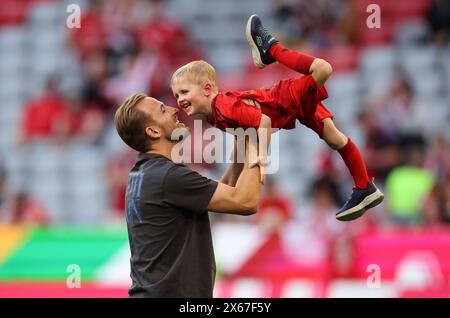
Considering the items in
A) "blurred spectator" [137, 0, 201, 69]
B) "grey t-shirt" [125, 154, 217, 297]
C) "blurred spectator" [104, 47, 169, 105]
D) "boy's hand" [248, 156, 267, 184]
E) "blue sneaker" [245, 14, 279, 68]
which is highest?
"blurred spectator" [137, 0, 201, 69]

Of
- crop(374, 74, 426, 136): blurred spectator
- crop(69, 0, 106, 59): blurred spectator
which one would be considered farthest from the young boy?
crop(69, 0, 106, 59): blurred spectator

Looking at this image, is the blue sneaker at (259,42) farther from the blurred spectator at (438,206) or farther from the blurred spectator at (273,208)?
the blurred spectator at (438,206)

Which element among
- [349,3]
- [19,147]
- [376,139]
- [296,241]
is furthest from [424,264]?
[19,147]

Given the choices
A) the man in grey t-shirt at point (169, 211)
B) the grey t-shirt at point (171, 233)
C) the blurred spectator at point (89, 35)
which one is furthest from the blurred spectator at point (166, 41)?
the grey t-shirt at point (171, 233)

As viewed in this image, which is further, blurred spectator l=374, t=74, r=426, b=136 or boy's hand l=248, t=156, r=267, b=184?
blurred spectator l=374, t=74, r=426, b=136

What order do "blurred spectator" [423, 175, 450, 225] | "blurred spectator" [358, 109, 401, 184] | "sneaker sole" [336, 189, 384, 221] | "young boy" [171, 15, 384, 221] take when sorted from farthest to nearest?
"blurred spectator" [358, 109, 401, 184]
"blurred spectator" [423, 175, 450, 225]
"sneaker sole" [336, 189, 384, 221]
"young boy" [171, 15, 384, 221]

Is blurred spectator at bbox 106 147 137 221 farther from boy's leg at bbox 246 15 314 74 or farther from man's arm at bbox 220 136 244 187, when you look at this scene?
boy's leg at bbox 246 15 314 74

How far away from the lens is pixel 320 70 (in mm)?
4793

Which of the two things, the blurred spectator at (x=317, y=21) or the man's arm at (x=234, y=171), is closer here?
the man's arm at (x=234, y=171)

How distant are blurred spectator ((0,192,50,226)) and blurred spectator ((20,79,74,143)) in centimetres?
113

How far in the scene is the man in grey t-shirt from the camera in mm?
4711

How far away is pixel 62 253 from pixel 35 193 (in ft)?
9.09

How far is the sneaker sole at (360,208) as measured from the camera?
5055 mm

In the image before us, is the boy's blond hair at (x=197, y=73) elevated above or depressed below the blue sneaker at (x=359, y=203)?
above
